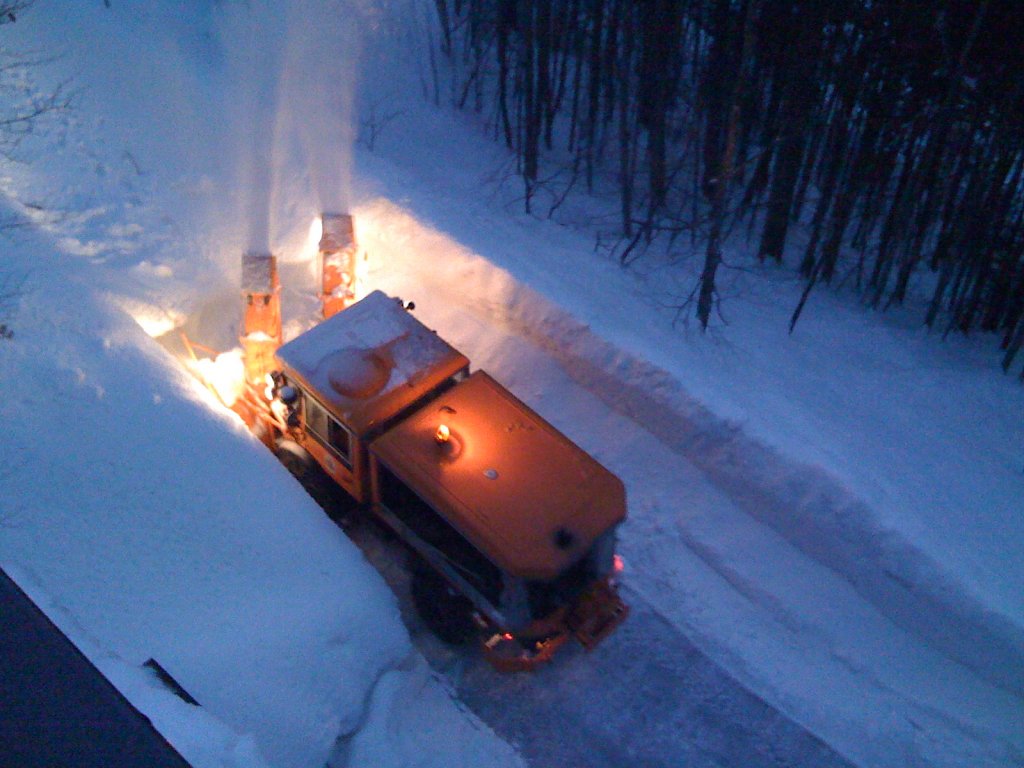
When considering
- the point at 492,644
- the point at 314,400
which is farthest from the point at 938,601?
the point at 314,400

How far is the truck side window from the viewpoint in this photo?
268 inches

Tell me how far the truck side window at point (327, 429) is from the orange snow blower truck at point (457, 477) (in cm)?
2

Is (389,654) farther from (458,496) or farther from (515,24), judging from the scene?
(515,24)

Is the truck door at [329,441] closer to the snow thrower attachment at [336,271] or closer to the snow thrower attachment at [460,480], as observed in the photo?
the snow thrower attachment at [460,480]

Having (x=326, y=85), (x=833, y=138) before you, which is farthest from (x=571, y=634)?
(x=326, y=85)

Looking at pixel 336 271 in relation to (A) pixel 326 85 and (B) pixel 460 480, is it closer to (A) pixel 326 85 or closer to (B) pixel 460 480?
(B) pixel 460 480

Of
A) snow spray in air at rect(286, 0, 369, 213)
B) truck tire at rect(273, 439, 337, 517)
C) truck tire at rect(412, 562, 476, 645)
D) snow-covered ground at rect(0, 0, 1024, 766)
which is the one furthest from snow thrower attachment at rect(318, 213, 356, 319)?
truck tire at rect(412, 562, 476, 645)

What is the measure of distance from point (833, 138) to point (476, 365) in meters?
6.66

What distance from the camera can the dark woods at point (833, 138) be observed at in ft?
31.0

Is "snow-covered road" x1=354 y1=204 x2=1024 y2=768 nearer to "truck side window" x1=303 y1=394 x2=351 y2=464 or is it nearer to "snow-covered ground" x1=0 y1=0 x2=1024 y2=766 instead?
"snow-covered ground" x1=0 y1=0 x2=1024 y2=766

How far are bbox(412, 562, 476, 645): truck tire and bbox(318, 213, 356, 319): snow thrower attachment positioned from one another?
11.7 ft

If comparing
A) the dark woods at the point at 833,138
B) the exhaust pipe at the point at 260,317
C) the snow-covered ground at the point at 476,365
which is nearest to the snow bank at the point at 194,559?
the snow-covered ground at the point at 476,365

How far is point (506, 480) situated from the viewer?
6207mm

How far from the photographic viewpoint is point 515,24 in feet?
51.6
